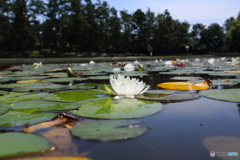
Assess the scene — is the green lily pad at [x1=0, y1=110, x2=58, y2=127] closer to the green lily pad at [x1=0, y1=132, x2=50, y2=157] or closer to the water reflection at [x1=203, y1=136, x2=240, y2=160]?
the green lily pad at [x1=0, y1=132, x2=50, y2=157]

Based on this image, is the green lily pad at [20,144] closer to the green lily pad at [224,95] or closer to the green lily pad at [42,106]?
the green lily pad at [42,106]

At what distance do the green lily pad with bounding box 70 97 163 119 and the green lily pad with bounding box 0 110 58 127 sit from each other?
0.20 m

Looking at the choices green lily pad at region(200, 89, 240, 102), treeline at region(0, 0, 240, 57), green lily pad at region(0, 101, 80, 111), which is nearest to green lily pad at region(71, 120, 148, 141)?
green lily pad at region(0, 101, 80, 111)

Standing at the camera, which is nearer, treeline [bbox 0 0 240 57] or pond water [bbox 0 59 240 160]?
pond water [bbox 0 59 240 160]

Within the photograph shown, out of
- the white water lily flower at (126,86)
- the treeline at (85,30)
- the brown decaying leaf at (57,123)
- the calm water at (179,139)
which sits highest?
the treeline at (85,30)

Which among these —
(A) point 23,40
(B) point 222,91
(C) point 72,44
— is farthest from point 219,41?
(B) point 222,91

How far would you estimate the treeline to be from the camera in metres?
28.1

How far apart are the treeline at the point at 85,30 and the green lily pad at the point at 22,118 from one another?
24.4 m

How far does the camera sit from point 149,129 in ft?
3.69

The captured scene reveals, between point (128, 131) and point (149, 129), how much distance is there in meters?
0.15

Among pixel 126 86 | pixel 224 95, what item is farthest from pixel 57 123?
pixel 224 95

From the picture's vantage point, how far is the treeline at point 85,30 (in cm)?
2808

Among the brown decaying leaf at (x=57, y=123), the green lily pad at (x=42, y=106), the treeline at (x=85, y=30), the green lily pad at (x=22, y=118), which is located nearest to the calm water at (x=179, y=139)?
the brown decaying leaf at (x=57, y=123)

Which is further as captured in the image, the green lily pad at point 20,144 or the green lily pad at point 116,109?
the green lily pad at point 116,109
